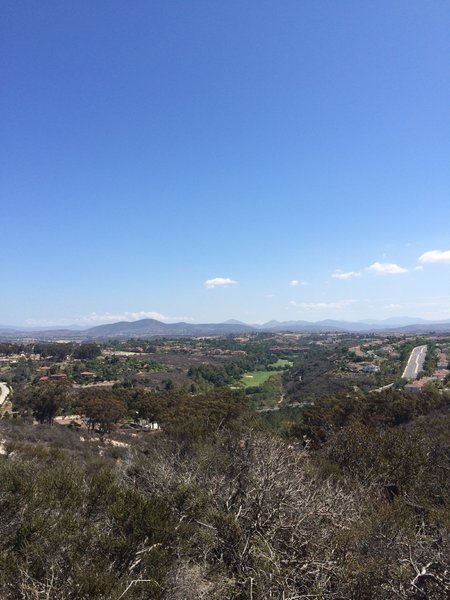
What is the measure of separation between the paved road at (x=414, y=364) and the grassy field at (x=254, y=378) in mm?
23719

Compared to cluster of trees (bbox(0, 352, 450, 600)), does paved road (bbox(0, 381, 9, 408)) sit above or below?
below

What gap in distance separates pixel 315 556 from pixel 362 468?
310 inches

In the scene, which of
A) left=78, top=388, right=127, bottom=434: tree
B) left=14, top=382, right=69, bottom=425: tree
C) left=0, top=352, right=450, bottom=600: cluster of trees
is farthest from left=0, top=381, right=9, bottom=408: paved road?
left=0, top=352, right=450, bottom=600: cluster of trees

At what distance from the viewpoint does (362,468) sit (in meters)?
13.3

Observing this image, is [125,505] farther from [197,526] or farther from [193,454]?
[193,454]

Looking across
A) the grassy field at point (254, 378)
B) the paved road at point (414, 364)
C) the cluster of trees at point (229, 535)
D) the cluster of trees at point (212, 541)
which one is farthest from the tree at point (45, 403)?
the paved road at point (414, 364)

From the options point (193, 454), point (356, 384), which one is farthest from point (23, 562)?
point (356, 384)

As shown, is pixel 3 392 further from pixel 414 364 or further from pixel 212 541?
pixel 414 364

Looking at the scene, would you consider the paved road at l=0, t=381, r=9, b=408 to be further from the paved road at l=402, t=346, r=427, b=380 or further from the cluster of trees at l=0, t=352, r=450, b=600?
the paved road at l=402, t=346, r=427, b=380

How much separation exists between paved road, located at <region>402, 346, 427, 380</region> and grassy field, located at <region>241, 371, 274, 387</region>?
77.8ft

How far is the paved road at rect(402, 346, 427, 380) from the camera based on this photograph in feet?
195

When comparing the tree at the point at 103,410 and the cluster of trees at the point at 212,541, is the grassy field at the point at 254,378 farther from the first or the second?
the cluster of trees at the point at 212,541

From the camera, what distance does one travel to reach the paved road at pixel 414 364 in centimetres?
5940

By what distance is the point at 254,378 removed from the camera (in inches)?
3004
